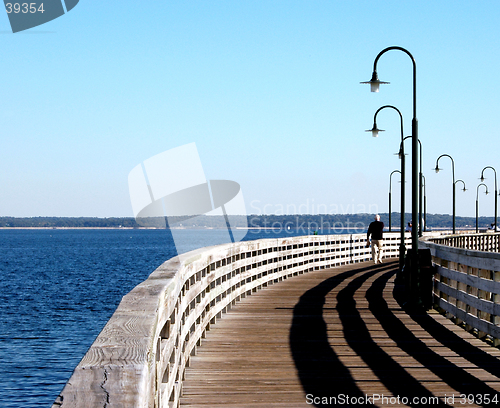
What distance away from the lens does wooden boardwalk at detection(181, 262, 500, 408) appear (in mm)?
6152

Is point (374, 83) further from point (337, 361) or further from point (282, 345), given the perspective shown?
point (337, 361)

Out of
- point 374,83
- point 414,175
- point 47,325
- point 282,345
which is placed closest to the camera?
point 282,345

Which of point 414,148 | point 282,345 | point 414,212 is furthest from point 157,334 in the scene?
point 414,148

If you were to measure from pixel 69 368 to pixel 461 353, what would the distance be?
17.0m

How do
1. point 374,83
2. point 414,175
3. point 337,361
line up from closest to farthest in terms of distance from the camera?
point 337,361 → point 414,175 → point 374,83

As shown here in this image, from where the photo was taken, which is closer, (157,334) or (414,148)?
(157,334)

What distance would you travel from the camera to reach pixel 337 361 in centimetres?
768

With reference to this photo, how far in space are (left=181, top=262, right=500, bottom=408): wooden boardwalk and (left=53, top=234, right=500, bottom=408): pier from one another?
2cm

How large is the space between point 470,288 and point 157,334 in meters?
7.25

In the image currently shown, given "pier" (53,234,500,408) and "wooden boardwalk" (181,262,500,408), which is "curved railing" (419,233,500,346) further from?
"wooden boardwalk" (181,262,500,408)

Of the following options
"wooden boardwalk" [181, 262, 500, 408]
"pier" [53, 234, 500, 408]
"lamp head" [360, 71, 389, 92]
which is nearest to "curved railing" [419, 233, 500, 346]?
"pier" [53, 234, 500, 408]

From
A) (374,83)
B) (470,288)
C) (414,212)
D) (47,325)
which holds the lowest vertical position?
(47,325)

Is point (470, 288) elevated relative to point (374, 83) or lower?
lower

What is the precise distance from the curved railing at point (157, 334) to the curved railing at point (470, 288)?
154 inches
